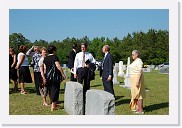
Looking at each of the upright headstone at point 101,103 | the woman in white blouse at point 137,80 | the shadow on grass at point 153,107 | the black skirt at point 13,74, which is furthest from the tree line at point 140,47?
the upright headstone at point 101,103

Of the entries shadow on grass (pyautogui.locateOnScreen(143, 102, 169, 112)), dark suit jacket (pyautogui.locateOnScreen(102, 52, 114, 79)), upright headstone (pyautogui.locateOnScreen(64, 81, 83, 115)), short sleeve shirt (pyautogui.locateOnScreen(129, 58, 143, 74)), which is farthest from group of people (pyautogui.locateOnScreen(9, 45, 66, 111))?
shadow on grass (pyautogui.locateOnScreen(143, 102, 169, 112))

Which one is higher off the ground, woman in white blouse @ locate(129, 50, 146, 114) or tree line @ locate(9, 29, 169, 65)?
tree line @ locate(9, 29, 169, 65)

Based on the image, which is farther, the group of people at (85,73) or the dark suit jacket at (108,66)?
the dark suit jacket at (108,66)

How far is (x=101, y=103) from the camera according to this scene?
6.84m

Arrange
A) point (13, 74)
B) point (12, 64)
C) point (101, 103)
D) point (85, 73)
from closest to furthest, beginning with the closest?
point (101, 103)
point (85, 73)
point (12, 64)
point (13, 74)

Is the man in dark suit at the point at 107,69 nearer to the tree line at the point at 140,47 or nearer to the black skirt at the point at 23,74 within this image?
the black skirt at the point at 23,74

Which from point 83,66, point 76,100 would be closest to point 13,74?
point 83,66

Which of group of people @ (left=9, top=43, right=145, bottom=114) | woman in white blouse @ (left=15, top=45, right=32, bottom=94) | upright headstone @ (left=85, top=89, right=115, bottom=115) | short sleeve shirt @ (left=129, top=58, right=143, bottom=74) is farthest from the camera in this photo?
woman in white blouse @ (left=15, top=45, right=32, bottom=94)

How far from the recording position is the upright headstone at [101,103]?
674 cm

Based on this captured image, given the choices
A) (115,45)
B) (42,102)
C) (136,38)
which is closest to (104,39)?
(115,45)

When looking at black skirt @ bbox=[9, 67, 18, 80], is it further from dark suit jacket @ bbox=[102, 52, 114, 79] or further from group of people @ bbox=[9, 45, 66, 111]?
dark suit jacket @ bbox=[102, 52, 114, 79]

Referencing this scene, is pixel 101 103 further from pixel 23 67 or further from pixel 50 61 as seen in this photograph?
pixel 23 67

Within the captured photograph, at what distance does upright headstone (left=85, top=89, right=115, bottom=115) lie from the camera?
265 inches
